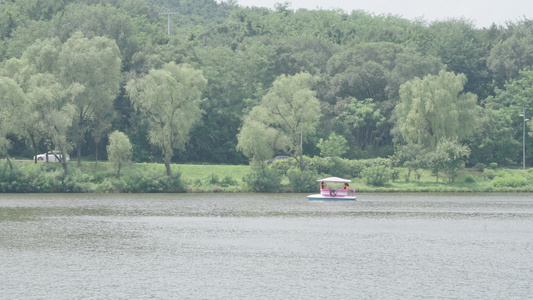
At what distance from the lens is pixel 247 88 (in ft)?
364

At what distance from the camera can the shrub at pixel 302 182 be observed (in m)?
85.3

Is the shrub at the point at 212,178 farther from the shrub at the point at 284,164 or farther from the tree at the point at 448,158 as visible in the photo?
the tree at the point at 448,158

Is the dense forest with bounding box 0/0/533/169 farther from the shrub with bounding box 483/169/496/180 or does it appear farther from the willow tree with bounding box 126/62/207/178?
the shrub with bounding box 483/169/496/180

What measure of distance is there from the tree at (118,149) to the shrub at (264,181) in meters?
14.5

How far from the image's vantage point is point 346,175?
300 feet

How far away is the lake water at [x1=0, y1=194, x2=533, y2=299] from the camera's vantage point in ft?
108

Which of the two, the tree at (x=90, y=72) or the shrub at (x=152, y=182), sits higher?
the tree at (x=90, y=72)

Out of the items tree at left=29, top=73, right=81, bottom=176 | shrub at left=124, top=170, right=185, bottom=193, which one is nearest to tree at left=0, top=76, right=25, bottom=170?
tree at left=29, top=73, right=81, bottom=176

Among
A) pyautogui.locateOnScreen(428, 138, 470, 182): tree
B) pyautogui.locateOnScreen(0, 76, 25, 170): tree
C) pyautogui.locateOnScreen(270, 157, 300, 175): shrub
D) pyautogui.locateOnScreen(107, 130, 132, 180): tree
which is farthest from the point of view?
pyautogui.locateOnScreen(270, 157, 300, 175): shrub

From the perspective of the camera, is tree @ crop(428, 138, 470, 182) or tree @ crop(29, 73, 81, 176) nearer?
tree @ crop(29, 73, 81, 176)

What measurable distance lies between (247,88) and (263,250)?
69.8m

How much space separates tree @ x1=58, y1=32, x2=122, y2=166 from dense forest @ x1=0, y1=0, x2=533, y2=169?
0.17 meters

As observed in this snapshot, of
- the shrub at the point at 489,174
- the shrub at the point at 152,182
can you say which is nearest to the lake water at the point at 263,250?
the shrub at the point at 152,182

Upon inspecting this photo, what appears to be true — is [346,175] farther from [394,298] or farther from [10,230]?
[394,298]
